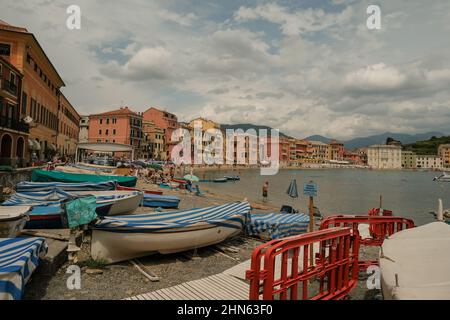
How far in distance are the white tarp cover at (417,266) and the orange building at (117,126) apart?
8465 centimetres

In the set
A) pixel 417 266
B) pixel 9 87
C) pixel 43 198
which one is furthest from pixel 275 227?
pixel 9 87

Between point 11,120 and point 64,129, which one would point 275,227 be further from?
point 64,129

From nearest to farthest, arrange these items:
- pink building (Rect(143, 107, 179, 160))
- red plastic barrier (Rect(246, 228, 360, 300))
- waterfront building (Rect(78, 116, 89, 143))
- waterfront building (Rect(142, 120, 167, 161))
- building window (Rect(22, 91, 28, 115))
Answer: red plastic barrier (Rect(246, 228, 360, 300))
building window (Rect(22, 91, 28, 115))
waterfront building (Rect(142, 120, 167, 161))
waterfront building (Rect(78, 116, 89, 143))
pink building (Rect(143, 107, 179, 160))

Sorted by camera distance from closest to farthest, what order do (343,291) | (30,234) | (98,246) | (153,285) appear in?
(343,291), (153,285), (98,246), (30,234)

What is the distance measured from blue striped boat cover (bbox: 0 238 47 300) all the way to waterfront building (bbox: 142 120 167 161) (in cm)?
9375

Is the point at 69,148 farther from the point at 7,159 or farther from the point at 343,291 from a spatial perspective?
the point at 343,291

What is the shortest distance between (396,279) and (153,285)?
17.5ft

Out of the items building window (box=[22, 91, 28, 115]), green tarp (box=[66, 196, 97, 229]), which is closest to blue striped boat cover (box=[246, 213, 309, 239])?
green tarp (box=[66, 196, 97, 229])

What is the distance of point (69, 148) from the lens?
6412 centimetres

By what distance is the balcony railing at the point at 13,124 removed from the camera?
27.9m

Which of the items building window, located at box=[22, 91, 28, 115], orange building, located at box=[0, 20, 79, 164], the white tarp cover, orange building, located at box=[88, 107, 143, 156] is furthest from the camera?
orange building, located at box=[88, 107, 143, 156]

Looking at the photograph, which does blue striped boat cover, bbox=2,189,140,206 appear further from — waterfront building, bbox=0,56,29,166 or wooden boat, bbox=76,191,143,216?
waterfront building, bbox=0,56,29,166

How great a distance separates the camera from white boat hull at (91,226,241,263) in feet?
27.1
